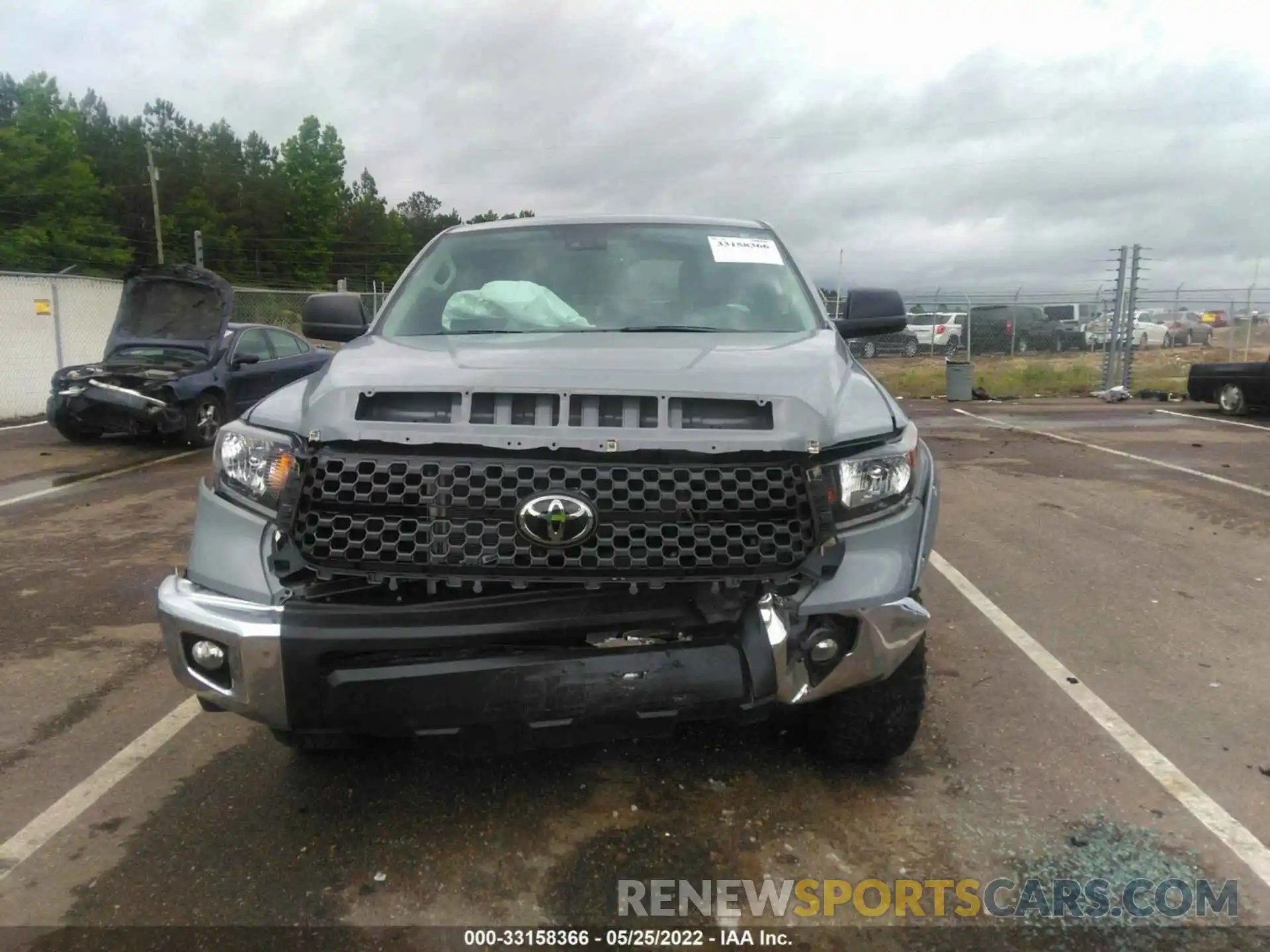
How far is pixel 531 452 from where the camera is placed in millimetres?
2455

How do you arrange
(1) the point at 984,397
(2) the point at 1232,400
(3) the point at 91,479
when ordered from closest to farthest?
1. (3) the point at 91,479
2. (2) the point at 1232,400
3. (1) the point at 984,397

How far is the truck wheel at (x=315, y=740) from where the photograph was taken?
2752 mm

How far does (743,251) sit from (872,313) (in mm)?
809

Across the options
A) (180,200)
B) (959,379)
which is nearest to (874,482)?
(959,379)

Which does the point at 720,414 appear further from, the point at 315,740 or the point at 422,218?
the point at 422,218

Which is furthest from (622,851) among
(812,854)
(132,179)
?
(132,179)

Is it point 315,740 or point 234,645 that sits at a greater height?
point 234,645

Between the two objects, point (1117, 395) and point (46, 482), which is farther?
point (1117, 395)

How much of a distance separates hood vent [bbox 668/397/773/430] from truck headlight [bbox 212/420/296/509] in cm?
104

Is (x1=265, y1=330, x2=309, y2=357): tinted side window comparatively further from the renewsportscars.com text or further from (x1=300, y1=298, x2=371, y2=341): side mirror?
the renewsportscars.com text

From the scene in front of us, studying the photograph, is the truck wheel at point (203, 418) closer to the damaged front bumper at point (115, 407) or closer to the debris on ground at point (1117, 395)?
the damaged front bumper at point (115, 407)

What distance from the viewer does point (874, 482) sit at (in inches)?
104

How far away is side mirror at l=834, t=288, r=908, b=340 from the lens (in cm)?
448

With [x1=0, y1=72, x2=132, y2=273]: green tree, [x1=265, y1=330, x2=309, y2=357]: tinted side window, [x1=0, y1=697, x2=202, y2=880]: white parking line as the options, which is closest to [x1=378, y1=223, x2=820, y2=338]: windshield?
[x1=0, y1=697, x2=202, y2=880]: white parking line
